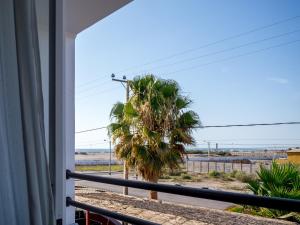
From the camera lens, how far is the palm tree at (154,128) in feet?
20.5

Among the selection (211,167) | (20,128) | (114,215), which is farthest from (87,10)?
(211,167)

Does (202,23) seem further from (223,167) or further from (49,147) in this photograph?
(223,167)

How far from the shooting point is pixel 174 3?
1263cm

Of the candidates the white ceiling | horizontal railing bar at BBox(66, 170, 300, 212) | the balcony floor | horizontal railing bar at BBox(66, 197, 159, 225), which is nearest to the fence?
the balcony floor

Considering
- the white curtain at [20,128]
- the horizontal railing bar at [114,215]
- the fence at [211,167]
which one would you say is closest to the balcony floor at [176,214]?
the horizontal railing bar at [114,215]

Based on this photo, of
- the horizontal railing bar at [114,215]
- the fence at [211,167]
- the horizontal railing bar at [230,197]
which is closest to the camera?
the horizontal railing bar at [230,197]

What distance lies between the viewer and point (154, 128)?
21.1 feet

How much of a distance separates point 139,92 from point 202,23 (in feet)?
19.6

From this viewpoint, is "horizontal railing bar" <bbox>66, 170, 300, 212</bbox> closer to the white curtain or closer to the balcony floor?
the white curtain

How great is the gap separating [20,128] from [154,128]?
5449 mm

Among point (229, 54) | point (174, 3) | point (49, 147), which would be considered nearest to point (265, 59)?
point (229, 54)

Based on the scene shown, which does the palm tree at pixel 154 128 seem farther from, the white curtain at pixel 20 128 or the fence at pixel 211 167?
the fence at pixel 211 167

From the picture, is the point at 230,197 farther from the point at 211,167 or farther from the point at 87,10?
the point at 211,167

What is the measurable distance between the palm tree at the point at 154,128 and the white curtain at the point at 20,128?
5176 millimetres
